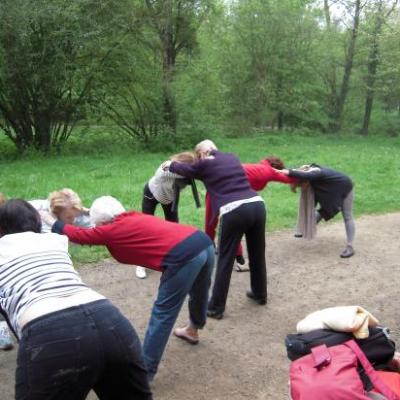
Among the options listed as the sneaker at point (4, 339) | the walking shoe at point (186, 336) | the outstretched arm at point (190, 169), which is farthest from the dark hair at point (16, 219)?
the outstretched arm at point (190, 169)

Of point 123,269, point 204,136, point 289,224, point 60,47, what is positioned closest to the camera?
point 123,269

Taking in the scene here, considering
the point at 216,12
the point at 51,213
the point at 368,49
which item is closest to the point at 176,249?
the point at 51,213

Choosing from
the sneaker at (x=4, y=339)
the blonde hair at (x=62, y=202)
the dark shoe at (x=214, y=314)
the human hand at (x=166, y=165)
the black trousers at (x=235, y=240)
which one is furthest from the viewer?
the human hand at (x=166, y=165)

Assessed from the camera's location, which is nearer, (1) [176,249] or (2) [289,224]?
(1) [176,249]

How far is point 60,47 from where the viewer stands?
16688 mm

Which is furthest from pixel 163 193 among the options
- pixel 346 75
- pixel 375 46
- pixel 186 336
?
pixel 346 75

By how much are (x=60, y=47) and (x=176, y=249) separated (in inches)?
575

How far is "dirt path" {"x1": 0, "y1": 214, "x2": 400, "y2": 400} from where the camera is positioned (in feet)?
13.1

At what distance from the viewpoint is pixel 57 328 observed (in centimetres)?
236

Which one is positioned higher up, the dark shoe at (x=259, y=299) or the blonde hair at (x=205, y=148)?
the blonde hair at (x=205, y=148)

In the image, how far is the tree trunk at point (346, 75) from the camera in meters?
26.3

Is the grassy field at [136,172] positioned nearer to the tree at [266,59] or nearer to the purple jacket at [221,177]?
the purple jacket at [221,177]

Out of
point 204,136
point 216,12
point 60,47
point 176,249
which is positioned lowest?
point 204,136

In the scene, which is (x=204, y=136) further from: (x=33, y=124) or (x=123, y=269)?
(x=123, y=269)
